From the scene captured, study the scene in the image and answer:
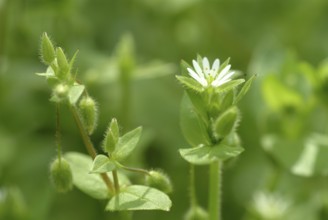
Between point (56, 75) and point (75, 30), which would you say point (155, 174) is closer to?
point (56, 75)

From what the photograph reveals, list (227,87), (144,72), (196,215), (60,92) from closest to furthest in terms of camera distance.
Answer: (60,92), (227,87), (196,215), (144,72)

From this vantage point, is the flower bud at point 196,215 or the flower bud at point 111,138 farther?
the flower bud at point 196,215

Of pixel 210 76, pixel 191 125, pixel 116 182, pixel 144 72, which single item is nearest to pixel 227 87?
pixel 210 76

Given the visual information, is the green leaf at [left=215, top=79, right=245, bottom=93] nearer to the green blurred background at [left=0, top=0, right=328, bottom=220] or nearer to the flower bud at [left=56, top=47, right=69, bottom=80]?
the flower bud at [left=56, top=47, right=69, bottom=80]

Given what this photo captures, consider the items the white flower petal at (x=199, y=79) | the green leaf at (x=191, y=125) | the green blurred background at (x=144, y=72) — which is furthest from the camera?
the green blurred background at (x=144, y=72)

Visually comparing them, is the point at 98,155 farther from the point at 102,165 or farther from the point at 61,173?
the point at 61,173

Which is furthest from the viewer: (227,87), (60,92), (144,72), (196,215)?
(144,72)

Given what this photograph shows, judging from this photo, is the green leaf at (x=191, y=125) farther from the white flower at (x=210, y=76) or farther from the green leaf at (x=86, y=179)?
the green leaf at (x=86, y=179)

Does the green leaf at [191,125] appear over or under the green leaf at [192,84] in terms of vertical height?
under

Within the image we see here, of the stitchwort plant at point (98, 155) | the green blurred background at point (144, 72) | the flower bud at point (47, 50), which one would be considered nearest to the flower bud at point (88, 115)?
the stitchwort plant at point (98, 155)
